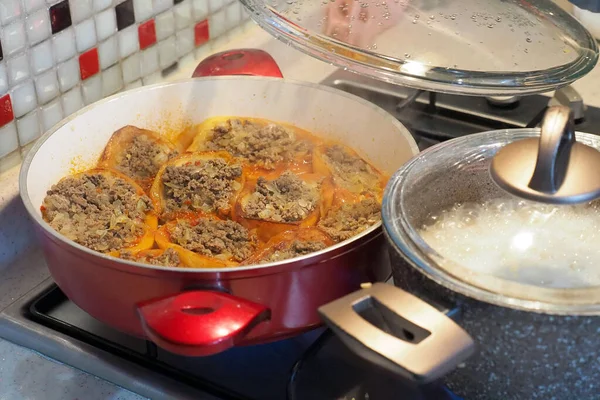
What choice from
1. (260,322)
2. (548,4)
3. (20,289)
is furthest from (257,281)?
(548,4)

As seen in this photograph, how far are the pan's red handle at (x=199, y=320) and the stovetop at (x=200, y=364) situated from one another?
13 cm

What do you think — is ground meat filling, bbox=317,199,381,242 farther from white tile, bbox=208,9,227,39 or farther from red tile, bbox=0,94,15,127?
white tile, bbox=208,9,227,39

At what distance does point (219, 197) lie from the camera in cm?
89

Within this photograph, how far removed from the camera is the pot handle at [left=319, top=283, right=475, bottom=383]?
0.49 metres

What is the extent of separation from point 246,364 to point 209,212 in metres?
0.19

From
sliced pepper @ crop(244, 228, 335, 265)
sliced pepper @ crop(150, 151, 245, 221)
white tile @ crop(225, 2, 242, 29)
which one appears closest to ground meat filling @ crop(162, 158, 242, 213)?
sliced pepper @ crop(150, 151, 245, 221)

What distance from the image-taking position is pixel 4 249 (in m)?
0.96

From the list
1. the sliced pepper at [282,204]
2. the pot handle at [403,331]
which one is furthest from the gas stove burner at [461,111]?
the pot handle at [403,331]

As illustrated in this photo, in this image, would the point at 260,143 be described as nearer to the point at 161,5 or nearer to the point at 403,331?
the point at 161,5

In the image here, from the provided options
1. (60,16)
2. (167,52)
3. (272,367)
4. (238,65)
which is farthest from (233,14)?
(272,367)

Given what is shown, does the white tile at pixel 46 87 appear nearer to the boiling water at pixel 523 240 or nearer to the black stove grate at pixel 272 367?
the black stove grate at pixel 272 367

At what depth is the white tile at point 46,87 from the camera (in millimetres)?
980

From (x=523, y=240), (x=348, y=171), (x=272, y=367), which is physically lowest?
(x=272, y=367)

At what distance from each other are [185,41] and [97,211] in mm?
455
